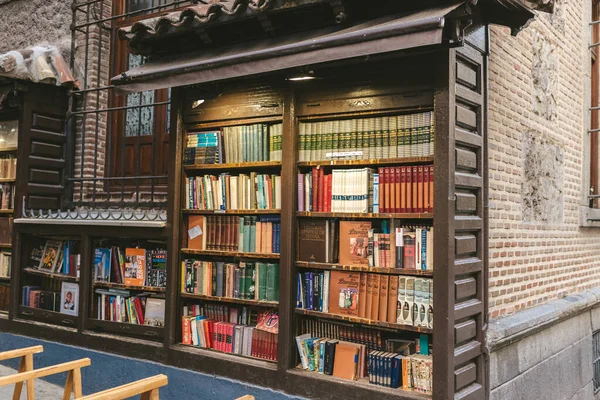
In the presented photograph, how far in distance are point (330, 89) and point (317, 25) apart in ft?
1.75

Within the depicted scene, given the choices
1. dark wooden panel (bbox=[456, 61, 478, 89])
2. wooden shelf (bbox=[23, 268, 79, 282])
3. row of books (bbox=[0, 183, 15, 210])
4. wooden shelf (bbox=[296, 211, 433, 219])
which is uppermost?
dark wooden panel (bbox=[456, 61, 478, 89])

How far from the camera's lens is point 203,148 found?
5191 mm

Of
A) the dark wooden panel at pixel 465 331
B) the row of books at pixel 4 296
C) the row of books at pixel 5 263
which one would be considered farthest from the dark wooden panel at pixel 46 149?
the dark wooden panel at pixel 465 331

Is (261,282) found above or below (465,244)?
below

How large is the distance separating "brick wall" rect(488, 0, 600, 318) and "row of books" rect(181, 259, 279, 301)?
76.8 inches

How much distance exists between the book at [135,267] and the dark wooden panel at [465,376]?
3344mm

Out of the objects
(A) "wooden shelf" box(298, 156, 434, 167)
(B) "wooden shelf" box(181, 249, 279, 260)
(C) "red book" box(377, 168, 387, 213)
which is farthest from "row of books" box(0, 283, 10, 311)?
(C) "red book" box(377, 168, 387, 213)

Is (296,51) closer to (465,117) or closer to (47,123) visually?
(465,117)

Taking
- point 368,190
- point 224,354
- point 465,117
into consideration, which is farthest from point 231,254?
point 465,117

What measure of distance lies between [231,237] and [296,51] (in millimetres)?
1927

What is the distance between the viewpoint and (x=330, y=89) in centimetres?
445

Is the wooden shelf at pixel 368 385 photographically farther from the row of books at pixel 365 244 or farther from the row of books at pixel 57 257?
the row of books at pixel 57 257

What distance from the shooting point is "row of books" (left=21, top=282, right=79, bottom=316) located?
6.10 m

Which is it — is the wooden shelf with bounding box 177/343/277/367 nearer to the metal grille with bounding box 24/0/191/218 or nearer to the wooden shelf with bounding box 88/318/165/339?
the wooden shelf with bounding box 88/318/165/339
